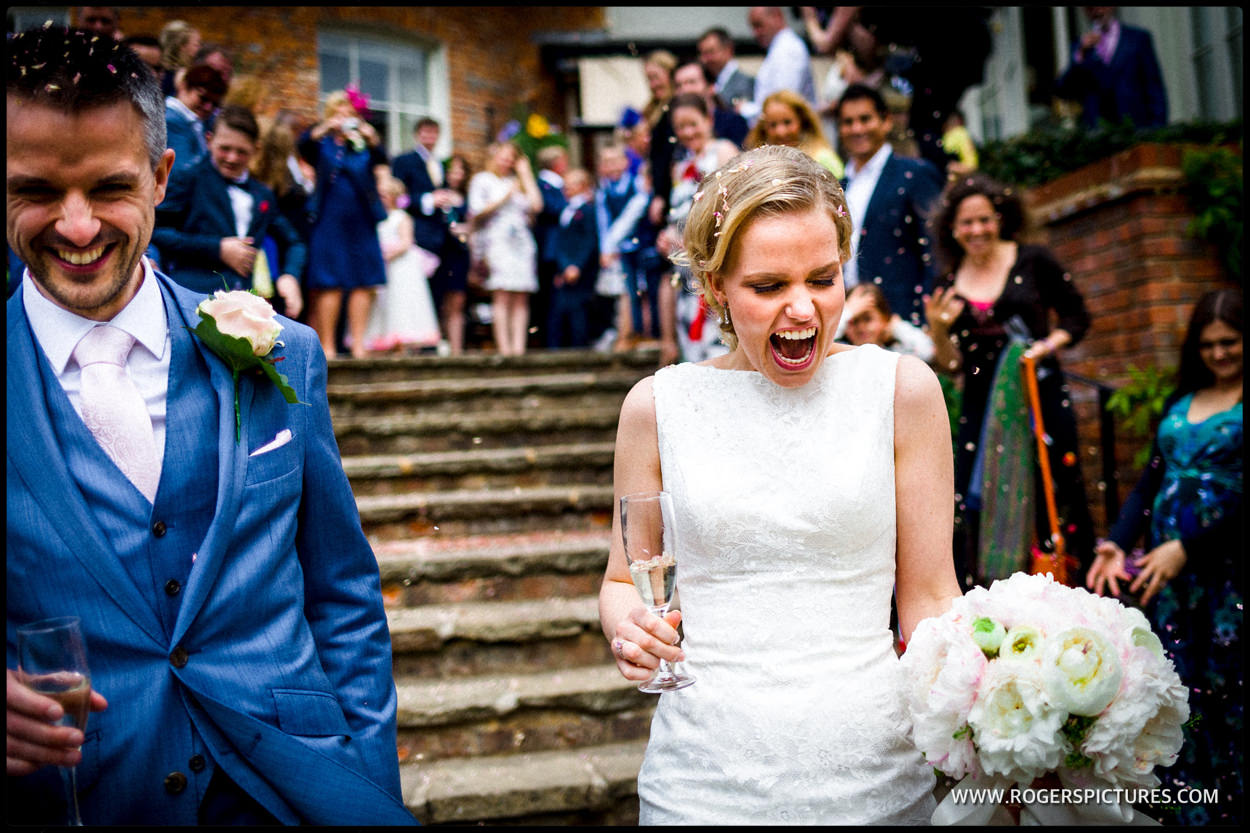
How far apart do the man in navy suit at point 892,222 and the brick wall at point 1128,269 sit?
740mm

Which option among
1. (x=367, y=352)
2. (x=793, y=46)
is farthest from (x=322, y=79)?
(x=793, y=46)

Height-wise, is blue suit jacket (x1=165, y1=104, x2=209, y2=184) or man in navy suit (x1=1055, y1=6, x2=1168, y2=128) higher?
man in navy suit (x1=1055, y1=6, x2=1168, y2=128)

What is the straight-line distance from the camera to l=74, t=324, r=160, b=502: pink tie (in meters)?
1.79

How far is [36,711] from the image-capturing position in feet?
4.70

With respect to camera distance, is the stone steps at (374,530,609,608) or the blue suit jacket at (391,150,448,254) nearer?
the stone steps at (374,530,609,608)

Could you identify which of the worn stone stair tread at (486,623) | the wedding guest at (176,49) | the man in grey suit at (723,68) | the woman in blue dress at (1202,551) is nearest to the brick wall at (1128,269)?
the woman in blue dress at (1202,551)

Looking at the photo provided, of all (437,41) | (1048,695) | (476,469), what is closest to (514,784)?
(476,469)

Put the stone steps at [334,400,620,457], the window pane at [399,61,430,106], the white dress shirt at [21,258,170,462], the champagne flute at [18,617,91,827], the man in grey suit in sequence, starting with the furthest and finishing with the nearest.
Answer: the window pane at [399,61,430,106]
the man in grey suit
the stone steps at [334,400,620,457]
the white dress shirt at [21,258,170,462]
the champagne flute at [18,617,91,827]

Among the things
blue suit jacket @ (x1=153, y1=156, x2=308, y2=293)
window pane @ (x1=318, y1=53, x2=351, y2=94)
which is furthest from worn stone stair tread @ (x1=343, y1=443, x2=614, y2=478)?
window pane @ (x1=318, y1=53, x2=351, y2=94)

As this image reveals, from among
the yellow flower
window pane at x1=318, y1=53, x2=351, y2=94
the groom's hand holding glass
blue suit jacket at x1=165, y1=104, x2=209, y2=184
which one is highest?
window pane at x1=318, y1=53, x2=351, y2=94

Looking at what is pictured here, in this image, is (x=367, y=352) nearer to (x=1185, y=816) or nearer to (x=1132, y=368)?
(x=1132, y=368)

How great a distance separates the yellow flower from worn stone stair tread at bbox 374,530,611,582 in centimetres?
904

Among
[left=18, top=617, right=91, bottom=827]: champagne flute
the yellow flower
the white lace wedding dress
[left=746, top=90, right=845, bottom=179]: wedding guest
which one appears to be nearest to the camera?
[left=18, top=617, right=91, bottom=827]: champagne flute

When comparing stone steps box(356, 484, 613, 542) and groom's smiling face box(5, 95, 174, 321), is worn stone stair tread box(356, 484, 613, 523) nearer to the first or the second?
stone steps box(356, 484, 613, 542)
